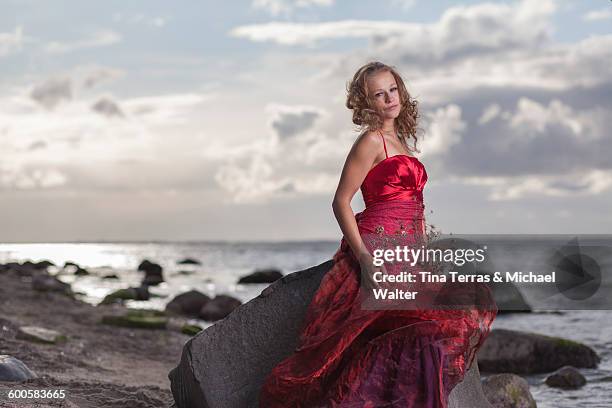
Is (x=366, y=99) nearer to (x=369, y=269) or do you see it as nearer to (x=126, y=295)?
(x=369, y=269)

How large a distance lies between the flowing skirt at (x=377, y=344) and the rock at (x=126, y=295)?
15944 millimetres

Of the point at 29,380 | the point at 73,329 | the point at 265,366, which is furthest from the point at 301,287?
the point at 73,329

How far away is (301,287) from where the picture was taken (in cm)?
552

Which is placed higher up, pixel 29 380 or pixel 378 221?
pixel 378 221

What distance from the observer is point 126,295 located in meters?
21.6

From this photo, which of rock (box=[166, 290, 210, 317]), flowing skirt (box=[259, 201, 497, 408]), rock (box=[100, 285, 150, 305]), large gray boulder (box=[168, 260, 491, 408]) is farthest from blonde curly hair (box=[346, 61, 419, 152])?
rock (box=[100, 285, 150, 305])

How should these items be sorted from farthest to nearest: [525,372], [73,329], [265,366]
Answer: [73,329]
[525,372]
[265,366]

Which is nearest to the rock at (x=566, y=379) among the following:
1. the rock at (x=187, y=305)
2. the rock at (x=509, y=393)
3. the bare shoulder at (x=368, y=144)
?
the rock at (x=509, y=393)

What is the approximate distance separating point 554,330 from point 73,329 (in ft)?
31.7

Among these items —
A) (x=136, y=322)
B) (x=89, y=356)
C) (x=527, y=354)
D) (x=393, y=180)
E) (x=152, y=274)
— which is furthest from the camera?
(x=152, y=274)

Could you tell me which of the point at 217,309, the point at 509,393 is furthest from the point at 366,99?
the point at 217,309

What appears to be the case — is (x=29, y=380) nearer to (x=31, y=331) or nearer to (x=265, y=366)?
(x=265, y=366)

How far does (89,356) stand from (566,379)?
20.4 feet

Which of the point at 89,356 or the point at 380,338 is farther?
the point at 89,356
